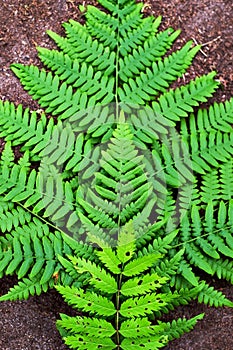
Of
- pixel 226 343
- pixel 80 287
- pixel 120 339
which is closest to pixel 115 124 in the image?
pixel 80 287

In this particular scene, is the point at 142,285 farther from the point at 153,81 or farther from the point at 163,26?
the point at 163,26

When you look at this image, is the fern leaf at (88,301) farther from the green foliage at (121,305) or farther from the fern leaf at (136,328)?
the fern leaf at (136,328)

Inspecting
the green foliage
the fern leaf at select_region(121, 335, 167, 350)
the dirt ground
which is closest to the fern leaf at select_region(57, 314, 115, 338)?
the green foliage

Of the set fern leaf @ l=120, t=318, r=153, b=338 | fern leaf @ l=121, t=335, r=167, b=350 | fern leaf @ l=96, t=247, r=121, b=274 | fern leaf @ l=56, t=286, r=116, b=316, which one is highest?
fern leaf @ l=96, t=247, r=121, b=274

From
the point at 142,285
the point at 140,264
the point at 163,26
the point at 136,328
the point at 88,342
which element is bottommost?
the point at 88,342

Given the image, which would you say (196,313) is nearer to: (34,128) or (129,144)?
(129,144)

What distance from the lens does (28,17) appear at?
345cm

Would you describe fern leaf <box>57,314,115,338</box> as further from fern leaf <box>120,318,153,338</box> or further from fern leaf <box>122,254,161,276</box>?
fern leaf <box>122,254,161,276</box>

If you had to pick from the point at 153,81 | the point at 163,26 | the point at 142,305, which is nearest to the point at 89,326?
the point at 142,305

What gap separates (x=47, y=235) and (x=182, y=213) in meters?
0.79

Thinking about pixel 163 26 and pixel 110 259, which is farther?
pixel 163 26

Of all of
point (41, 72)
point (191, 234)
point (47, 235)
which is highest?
point (41, 72)

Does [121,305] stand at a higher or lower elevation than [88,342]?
higher

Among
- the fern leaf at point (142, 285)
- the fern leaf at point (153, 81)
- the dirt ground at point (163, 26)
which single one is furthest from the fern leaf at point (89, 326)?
the fern leaf at point (153, 81)
